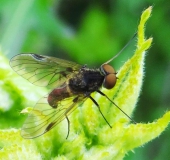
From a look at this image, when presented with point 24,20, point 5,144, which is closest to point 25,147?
point 5,144

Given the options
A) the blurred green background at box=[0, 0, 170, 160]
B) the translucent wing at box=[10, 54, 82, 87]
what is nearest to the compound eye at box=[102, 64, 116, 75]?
the translucent wing at box=[10, 54, 82, 87]

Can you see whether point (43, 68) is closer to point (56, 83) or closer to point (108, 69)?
point (56, 83)

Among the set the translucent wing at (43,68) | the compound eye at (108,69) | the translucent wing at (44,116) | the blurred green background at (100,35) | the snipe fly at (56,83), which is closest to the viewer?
the translucent wing at (44,116)

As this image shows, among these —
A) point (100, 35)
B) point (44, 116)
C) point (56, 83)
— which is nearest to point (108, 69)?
point (56, 83)

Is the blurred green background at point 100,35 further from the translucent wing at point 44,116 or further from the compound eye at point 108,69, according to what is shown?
the translucent wing at point 44,116

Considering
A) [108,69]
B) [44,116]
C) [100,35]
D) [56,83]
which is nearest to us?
[44,116]

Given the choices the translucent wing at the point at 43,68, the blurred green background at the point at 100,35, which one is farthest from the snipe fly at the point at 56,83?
the blurred green background at the point at 100,35

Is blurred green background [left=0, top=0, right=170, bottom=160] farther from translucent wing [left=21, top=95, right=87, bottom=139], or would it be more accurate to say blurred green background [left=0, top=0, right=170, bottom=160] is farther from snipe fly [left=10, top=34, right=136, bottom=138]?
translucent wing [left=21, top=95, right=87, bottom=139]

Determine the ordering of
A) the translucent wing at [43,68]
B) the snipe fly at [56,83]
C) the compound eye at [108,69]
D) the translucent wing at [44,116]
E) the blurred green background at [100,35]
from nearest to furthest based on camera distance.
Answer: the translucent wing at [44,116]
the snipe fly at [56,83]
the translucent wing at [43,68]
the compound eye at [108,69]
the blurred green background at [100,35]
